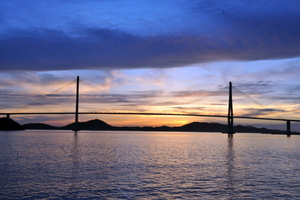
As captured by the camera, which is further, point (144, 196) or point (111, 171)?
point (111, 171)

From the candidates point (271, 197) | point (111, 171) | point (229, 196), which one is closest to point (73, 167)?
point (111, 171)

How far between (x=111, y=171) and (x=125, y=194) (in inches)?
278

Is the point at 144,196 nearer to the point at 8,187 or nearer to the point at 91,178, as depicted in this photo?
the point at 91,178

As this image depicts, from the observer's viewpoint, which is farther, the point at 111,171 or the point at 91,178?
the point at 111,171

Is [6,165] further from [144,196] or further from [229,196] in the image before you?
[229,196]

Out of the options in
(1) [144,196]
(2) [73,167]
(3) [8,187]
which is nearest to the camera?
(1) [144,196]

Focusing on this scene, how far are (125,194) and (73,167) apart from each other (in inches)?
383

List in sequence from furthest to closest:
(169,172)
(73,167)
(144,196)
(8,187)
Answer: (73,167)
(169,172)
(8,187)
(144,196)

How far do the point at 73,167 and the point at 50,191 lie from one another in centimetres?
838

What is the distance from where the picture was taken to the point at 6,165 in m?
24.2

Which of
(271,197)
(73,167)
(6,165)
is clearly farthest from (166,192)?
(6,165)

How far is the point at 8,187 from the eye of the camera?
16125 mm

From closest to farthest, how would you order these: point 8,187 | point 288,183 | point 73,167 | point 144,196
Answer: point 144,196 < point 8,187 < point 288,183 < point 73,167

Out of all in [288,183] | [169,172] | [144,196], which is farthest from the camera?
[169,172]
